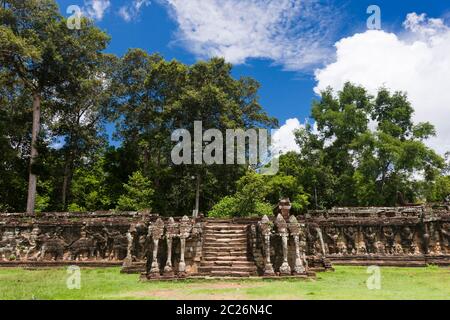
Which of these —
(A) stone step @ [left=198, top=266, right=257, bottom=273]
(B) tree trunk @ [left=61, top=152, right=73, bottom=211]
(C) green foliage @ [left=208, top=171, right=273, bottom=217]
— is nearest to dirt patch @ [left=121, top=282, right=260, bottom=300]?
(A) stone step @ [left=198, top=266, right=257, bottom=273]

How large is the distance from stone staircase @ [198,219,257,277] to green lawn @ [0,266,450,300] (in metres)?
1.21

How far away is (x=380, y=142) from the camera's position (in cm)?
3275

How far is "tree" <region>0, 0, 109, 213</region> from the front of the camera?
91.3 ft

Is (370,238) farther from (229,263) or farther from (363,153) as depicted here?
(363,153)

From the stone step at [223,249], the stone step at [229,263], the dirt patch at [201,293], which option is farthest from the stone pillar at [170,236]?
the dirt patch at [201,293]

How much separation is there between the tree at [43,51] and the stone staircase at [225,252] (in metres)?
15.5

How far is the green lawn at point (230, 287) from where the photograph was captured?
1016 centimetres

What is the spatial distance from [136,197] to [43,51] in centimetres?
1214

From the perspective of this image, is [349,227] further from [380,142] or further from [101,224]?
[380,142]

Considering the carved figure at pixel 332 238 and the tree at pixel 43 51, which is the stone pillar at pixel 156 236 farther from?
the tree at pixel 43 51

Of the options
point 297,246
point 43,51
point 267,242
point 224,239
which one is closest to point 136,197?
point 43,51

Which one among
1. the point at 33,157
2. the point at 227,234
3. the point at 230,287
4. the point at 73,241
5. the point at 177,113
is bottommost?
the point at 230,287

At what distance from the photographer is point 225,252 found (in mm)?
15844

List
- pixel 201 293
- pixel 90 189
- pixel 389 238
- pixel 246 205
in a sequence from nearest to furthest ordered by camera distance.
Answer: pixel 201 293 < pixel 389 238 < pixel 246 205 < pixel 90 189
